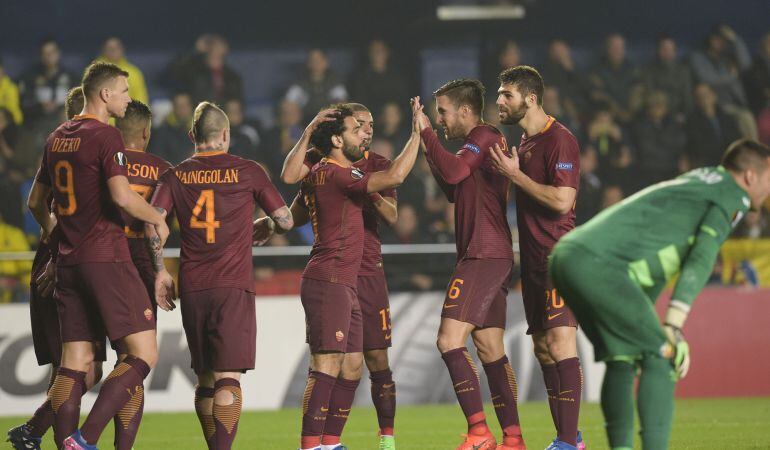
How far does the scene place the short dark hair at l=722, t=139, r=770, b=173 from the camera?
5.61 meters

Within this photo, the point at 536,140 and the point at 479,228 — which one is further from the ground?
the point at 536,140

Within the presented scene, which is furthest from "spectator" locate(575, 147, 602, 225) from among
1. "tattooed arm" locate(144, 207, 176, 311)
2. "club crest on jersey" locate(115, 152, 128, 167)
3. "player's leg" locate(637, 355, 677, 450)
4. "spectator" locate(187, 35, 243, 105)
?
"player's leg" locate(637, 355, 677, 450)

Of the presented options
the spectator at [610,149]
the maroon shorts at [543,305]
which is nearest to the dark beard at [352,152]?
the maroon shorts at [543,305]

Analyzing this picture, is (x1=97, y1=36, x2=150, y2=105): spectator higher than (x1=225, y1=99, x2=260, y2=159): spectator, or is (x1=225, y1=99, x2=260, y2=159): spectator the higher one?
(x1=97, y1=36, x2=150, y2=105): spectator

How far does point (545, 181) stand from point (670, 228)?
1884 mm

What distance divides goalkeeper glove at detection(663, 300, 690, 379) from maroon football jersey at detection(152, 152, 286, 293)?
2534 mm

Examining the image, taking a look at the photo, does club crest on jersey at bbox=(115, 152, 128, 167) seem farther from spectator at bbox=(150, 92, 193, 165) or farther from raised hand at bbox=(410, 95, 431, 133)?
spectator at bbox=(150, 92, 193, 165)

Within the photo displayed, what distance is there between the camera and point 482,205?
7555 millimetres

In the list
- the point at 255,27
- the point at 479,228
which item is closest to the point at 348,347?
the point at 479,228

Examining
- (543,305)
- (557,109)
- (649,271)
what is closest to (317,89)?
(557,109)

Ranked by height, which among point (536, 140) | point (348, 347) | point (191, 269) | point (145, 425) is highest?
point (536, 140)

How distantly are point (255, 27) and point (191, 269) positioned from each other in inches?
457

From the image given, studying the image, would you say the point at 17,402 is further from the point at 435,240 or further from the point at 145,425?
the point at 435,240

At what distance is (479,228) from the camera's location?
7.51 metres
